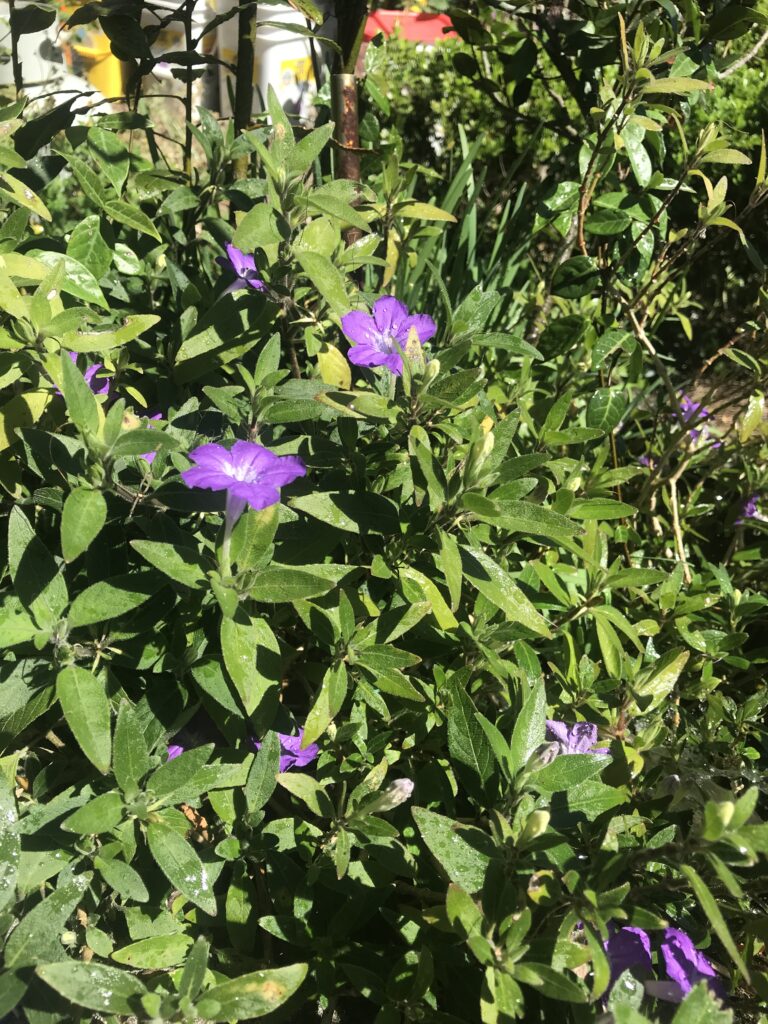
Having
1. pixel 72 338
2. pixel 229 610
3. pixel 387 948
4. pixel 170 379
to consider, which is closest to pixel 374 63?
pixel 170 379

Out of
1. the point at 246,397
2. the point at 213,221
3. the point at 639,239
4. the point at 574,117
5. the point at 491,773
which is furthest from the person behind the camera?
the point at 574,117

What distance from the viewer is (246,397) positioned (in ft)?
4.71

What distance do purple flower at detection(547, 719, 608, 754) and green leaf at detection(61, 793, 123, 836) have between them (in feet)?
2.13

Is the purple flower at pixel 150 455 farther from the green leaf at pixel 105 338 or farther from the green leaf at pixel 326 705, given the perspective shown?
the green leaf at pixel 326 705

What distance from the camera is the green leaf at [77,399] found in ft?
3.31

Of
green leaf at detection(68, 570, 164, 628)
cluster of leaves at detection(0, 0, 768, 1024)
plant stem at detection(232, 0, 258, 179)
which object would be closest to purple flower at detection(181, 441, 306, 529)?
cluster of leaves at detection(0, 0, 768, 1024)

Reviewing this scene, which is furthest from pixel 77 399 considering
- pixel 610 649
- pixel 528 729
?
pixel 610 649

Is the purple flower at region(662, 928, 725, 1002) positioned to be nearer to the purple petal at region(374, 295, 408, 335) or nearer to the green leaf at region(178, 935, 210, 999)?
the green leaf at region(178, 935, 210, 999)

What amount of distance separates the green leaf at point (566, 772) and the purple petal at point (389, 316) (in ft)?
2.27

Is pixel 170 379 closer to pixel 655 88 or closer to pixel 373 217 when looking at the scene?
pixel 373 217

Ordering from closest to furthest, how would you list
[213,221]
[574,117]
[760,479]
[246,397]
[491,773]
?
[491,773] < [246,397] < [213,221] < [760,479] < [574,117]

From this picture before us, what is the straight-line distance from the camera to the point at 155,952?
114 cm

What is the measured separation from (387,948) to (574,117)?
105 inches

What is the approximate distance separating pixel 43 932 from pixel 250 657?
1.35 ft
